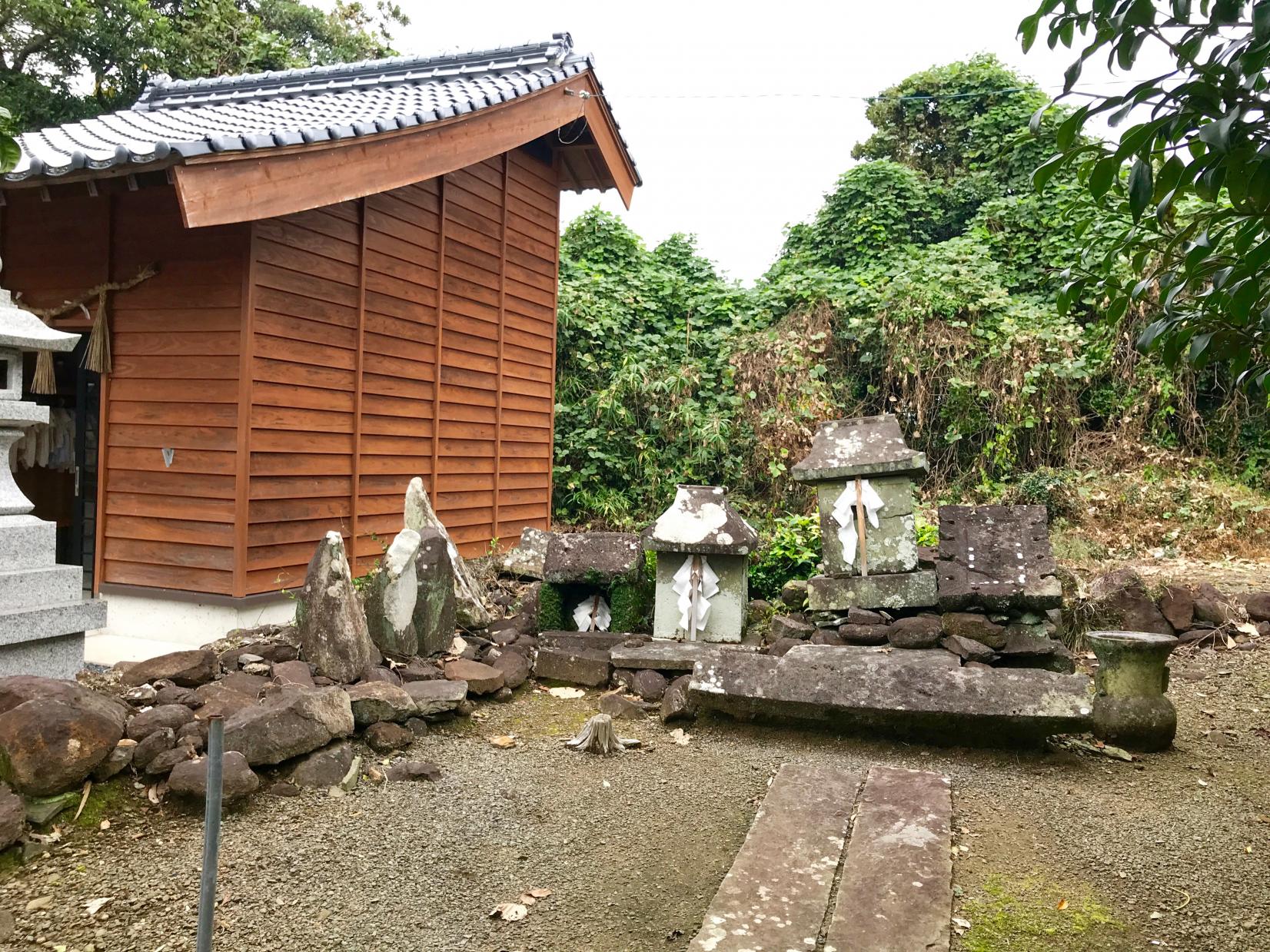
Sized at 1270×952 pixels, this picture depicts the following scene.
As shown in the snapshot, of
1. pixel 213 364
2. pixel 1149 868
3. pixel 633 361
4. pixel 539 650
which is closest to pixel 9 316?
pixel 213 364

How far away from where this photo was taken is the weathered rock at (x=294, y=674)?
516 centimetres

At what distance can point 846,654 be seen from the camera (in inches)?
214

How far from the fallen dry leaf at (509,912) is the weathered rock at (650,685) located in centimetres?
266

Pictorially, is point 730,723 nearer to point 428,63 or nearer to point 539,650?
point 539,650

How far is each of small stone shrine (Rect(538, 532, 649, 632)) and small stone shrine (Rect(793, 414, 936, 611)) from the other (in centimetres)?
134

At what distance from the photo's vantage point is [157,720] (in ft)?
13.9

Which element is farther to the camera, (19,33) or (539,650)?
(19,33)

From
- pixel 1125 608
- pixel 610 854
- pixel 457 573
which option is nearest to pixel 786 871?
pixel 610 854

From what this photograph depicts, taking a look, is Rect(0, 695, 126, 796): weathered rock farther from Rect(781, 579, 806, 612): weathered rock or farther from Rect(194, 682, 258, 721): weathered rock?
Rect(781, 579, 806, 612): weathered rock

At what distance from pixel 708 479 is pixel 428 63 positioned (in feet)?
22.2

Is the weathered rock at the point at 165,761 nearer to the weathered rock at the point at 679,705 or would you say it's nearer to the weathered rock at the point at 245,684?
the weathered rock at the point at 245,684

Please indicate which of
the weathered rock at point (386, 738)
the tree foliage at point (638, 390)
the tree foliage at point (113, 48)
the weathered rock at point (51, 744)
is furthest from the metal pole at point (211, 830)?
the tree foliage at point (113, 48)

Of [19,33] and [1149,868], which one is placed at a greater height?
[19,33]

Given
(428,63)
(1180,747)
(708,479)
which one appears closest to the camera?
(1180,747)
